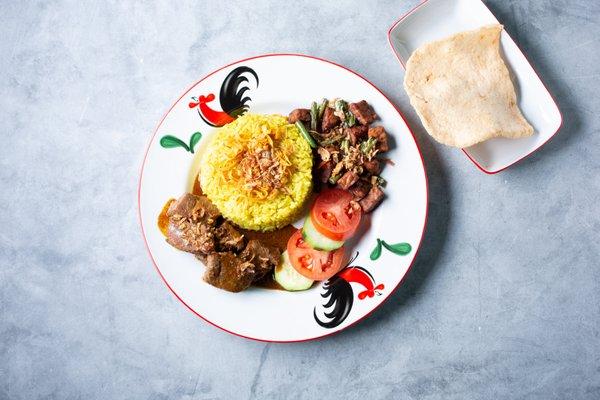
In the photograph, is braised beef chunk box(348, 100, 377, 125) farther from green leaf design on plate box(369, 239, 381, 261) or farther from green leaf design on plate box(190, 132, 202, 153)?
green leaf design on plate box(190, 132, 202, 153)

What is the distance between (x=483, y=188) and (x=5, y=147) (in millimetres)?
4765

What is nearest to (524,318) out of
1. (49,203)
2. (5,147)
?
(49,203)

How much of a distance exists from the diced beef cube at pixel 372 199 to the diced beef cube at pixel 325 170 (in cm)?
39

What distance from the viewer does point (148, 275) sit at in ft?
18.9

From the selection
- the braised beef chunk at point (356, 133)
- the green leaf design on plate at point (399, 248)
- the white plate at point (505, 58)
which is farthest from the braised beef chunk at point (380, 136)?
the green leaf design on plate at point (399, 248)

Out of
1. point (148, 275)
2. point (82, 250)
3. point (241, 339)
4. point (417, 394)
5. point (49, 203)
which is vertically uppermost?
point (49, 203)

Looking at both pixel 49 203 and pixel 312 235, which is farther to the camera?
pixel 49 203

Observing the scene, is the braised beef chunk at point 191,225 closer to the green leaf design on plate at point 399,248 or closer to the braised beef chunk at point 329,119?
the braised beef chunk at point 329,119

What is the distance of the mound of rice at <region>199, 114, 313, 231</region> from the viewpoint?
16.8ft

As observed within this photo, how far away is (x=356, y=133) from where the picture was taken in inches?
206

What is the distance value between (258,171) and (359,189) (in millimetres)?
924

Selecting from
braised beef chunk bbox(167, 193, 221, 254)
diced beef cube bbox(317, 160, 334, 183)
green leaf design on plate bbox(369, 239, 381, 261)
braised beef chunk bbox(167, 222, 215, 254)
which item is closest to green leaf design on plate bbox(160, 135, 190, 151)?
braised beef chunk bbox(167, 193, 221, 254)

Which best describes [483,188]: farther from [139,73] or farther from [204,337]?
[139,73]

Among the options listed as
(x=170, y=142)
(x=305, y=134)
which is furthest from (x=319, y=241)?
(x=170, y=142)
